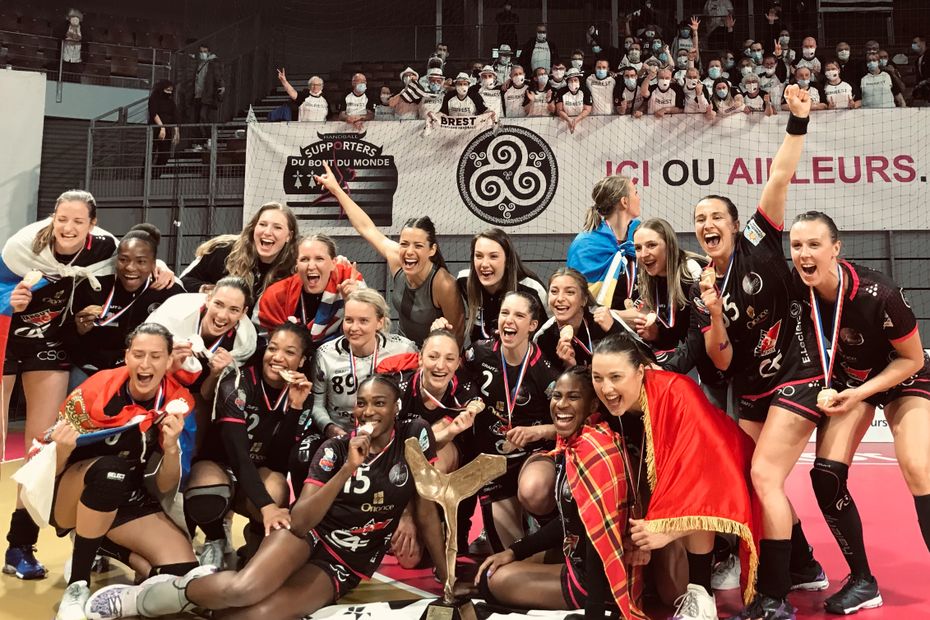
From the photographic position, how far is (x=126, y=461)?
339cm

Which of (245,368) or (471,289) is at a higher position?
(471,289)

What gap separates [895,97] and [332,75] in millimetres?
8656

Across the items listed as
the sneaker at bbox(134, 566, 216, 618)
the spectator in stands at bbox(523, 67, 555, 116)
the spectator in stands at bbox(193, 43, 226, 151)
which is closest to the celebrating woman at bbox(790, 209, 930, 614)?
the sneaker at bbox(134, 566, 216, 618)

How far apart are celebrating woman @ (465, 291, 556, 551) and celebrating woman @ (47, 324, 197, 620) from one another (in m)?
1.39

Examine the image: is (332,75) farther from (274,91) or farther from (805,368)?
(805,368)

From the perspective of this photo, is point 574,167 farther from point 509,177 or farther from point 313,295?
point 313,295

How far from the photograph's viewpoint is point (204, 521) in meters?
3.63

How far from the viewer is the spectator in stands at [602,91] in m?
9.95

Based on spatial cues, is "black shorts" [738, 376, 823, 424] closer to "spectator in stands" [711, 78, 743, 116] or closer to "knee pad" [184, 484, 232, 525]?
"knee pad" [184, 484, 232, 525]

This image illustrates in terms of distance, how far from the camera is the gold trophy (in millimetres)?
3051

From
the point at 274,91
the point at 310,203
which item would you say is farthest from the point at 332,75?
the point at 310,203

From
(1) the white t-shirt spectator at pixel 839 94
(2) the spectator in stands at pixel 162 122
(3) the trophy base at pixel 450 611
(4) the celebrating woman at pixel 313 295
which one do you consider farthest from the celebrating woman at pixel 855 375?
(2) the spectator in stands at pixel 162 122

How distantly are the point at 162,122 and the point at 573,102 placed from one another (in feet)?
20.1

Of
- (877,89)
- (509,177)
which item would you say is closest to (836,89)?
(877,89)
